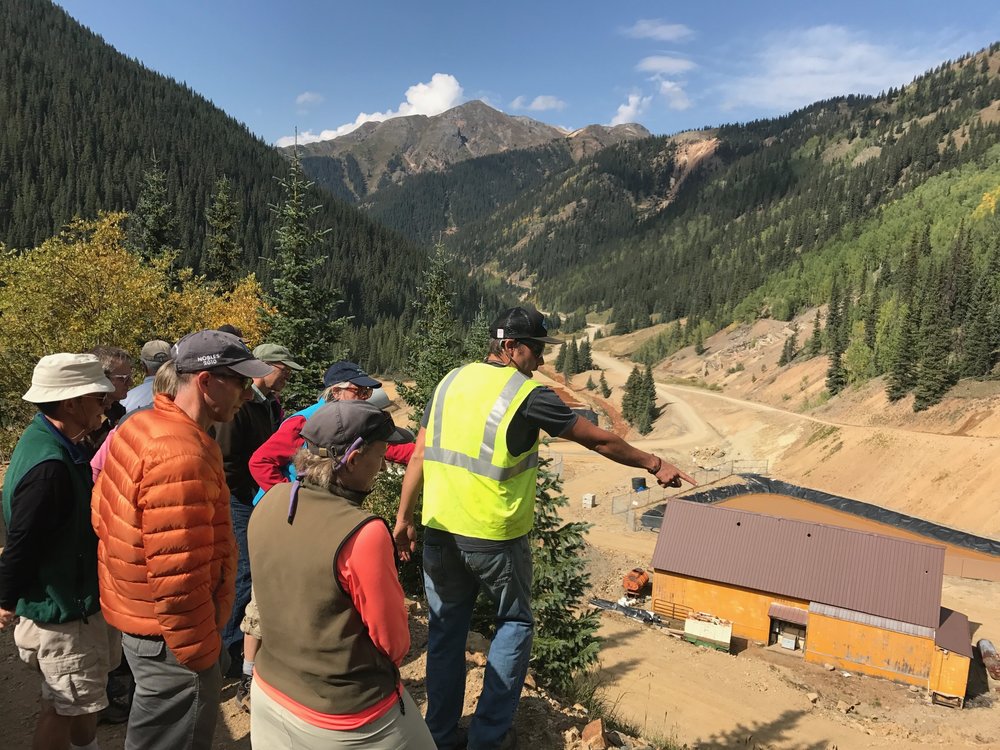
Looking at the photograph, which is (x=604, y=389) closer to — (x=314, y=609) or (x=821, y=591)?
(x=821, y=591)

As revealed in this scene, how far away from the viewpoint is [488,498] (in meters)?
3.15

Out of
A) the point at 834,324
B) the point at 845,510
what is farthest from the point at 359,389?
the point at 834,324

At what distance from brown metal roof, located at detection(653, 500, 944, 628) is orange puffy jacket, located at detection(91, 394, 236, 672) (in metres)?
23.0

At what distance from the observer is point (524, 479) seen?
10.7ft

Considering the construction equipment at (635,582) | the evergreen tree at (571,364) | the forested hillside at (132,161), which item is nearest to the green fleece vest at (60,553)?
the construction equipment at (635,582)

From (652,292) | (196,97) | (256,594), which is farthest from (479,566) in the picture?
(196,97)

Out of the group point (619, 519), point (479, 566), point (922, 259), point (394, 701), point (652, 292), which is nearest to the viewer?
point (394, 701)

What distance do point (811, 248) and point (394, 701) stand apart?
14886 centimetres

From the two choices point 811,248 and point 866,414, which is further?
point 811,248

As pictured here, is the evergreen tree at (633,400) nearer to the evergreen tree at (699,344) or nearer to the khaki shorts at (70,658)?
the evergreen tree at (699,344)

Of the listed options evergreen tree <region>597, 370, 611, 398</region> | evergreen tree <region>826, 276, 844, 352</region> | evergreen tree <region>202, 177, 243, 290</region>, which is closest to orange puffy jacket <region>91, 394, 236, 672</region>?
evergreen tree <region>202, 177, 243, 290</region>

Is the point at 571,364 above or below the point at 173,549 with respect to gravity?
below

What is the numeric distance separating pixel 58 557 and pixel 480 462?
2.36 meters

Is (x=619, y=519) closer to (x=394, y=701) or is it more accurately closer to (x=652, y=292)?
(x=394, y=701)
